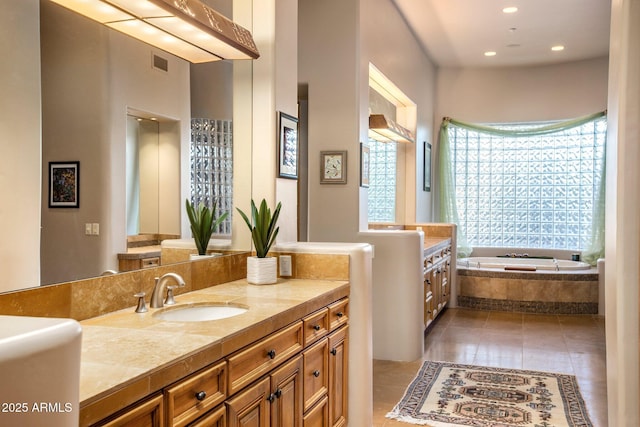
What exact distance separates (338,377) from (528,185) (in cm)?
600

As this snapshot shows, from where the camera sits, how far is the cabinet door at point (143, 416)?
3.84 feet

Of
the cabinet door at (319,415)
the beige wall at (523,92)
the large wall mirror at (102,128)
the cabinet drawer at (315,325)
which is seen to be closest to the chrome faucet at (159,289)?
the large wall mirror at (102,128)

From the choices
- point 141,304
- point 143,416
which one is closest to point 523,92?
point 141,304

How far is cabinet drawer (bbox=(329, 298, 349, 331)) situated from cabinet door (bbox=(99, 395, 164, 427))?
4.08ft

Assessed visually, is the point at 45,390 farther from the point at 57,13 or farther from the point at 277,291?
the point at 277,291

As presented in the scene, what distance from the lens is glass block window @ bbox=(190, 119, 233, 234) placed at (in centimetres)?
257

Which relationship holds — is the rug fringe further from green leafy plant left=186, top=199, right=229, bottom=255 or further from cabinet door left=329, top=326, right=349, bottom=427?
green leafy plant left=186, top=199, right=229, bottom=255

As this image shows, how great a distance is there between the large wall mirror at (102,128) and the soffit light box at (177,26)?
0.13ft

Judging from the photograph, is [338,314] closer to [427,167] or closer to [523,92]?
[427,167]

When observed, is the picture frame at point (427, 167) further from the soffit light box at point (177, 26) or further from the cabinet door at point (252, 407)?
the cabinet door at point (252, 407)

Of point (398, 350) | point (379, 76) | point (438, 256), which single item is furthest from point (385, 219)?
point (398, 350)

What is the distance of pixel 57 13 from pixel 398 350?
11.4 ft

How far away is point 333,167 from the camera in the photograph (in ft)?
14.7

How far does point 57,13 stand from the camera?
69.0 inches
